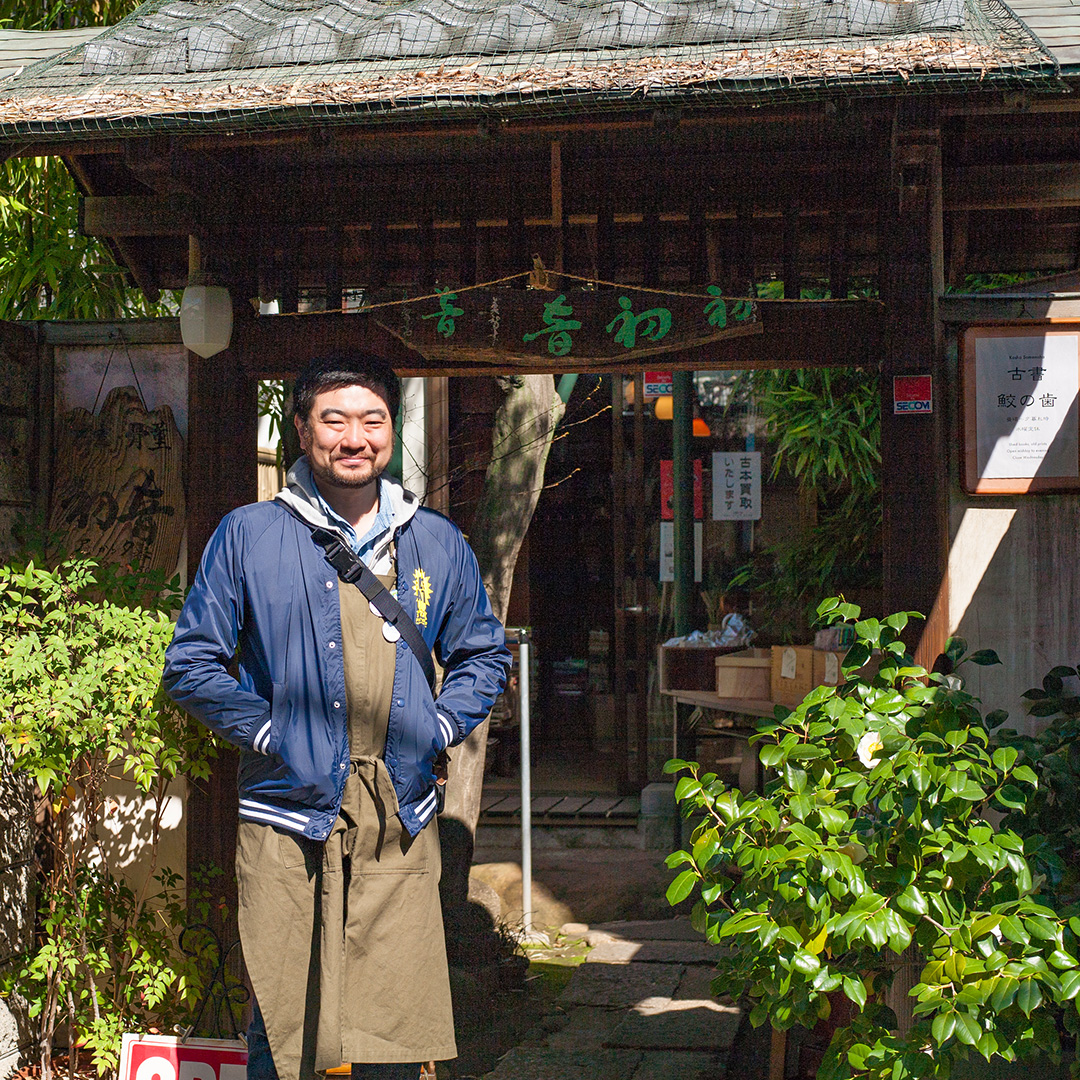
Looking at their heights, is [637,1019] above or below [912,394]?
below

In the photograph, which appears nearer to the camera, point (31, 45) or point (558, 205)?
point (558, 205)

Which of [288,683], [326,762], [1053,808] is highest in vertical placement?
[288,683]

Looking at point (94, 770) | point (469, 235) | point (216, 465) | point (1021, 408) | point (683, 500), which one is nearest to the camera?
→ point (1021, 408)

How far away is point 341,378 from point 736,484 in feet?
21.1

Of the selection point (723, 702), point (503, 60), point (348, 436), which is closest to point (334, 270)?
point (503, 60)

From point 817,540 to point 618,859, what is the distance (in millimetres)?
3128

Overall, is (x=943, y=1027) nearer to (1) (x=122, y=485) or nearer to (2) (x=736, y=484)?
(1) (x=122, y=485)

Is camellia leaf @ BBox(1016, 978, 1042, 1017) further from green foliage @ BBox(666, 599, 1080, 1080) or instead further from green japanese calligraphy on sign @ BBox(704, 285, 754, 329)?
green japanese calligraphy on sign @ BBox(704, 285, 754, 329)

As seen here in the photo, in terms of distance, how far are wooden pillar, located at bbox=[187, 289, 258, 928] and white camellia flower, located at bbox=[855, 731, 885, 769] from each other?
257 cm

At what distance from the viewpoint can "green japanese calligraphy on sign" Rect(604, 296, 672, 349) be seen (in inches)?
174

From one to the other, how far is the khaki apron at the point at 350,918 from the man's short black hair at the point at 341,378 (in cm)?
61

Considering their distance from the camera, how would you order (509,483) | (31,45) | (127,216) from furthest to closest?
1. (509,483)
2. (31,45)
3. (127,216)

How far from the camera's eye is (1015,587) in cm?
431

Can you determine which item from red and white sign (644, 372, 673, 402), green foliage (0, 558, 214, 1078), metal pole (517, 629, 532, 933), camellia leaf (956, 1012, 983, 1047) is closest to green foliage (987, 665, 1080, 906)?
camellia leaf (956, 1012, 983, 1047)
